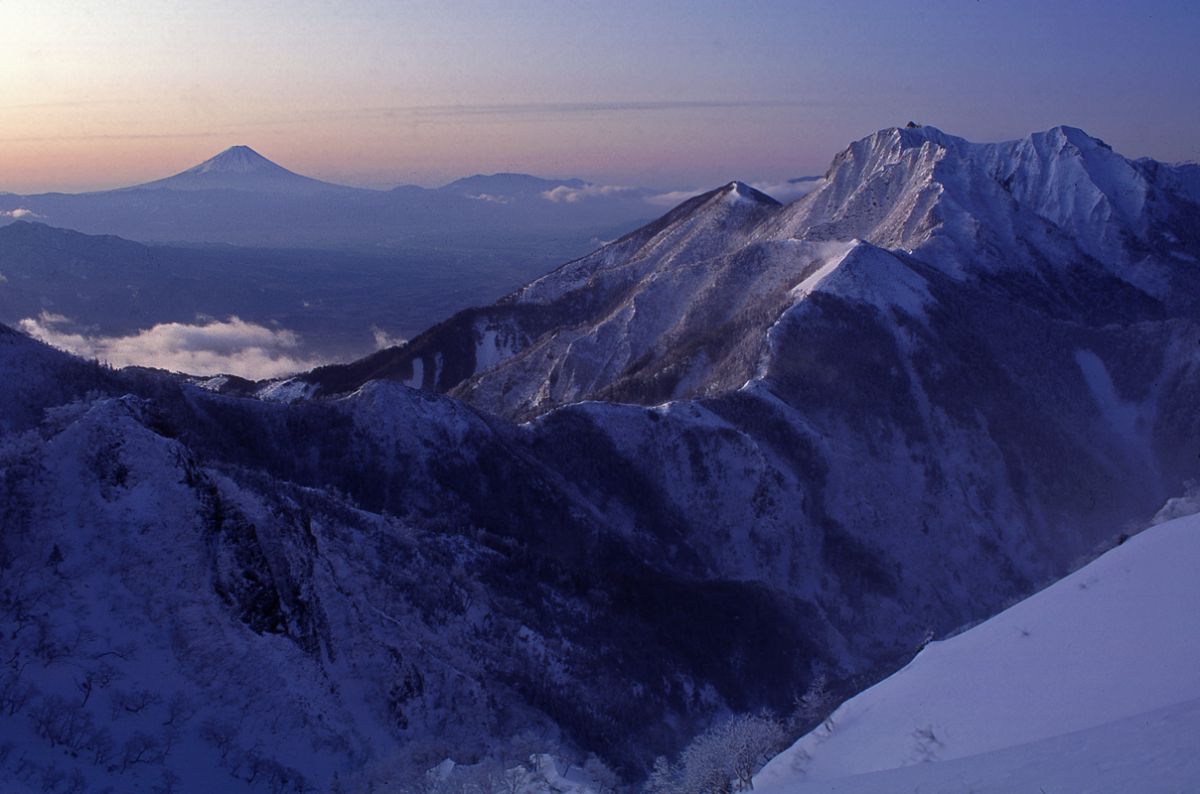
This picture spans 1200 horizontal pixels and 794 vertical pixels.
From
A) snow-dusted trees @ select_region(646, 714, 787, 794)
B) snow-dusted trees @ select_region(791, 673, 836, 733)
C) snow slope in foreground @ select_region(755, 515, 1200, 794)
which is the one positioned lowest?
snow-dusted trees @ select_region(791, 673, 836, 733)

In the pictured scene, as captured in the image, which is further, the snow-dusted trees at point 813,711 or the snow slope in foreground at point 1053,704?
the snow-dusted trees at point 813,711

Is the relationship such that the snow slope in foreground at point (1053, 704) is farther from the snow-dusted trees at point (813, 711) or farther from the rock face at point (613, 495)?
the rock face at point (613, 495)

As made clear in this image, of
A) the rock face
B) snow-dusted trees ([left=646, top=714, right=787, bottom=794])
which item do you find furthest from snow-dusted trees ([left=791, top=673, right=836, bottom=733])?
the rock face

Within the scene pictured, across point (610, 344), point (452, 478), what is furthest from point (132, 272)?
point (452, 478)

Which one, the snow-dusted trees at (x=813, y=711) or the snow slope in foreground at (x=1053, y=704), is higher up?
the snow slope in foreground at (x=1053, y=704)

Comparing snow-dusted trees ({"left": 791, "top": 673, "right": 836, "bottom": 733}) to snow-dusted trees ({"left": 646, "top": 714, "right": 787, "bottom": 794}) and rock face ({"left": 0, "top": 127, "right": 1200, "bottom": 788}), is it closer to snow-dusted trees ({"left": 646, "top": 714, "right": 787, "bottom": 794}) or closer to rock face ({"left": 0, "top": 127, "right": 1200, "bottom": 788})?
snow-dusted trees ({"left": 646, "top": 714, "right": 787, "bottom": 794})

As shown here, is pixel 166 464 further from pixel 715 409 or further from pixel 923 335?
pixel 923 335

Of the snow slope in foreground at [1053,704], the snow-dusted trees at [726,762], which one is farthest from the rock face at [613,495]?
the snow slope in foreground at [1053,704]
